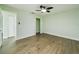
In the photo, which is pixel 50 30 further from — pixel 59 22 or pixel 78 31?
pixel 78 31

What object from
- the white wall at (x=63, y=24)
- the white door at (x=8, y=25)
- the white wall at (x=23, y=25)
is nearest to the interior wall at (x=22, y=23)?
the white wall at (x=23, y=25)

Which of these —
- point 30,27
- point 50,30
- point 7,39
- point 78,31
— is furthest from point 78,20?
point 7,39

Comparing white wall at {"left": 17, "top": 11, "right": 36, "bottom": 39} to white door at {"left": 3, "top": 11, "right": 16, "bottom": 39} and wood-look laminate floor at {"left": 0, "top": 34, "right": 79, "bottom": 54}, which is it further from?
wood-look laminate floor at {"left": 0, "top": 34, "right": 79, "bottom": 54}

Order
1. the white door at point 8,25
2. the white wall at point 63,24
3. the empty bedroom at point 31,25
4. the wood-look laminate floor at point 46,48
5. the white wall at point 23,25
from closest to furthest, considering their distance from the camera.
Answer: the wood-look laminate floor at point 46,48 < the empty bedroom at point 31,25 < the white door at point 8,25 < the white wall at point 63,24 < the white wall at point 23,25

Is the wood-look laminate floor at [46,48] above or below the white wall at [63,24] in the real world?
below

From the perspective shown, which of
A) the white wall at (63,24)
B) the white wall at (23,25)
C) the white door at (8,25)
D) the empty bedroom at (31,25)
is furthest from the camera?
the white wall at (23,25)

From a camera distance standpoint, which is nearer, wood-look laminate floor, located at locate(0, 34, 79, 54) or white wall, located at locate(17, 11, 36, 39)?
wood-look laminate floor, located at locate(0, 34, 79, 54)

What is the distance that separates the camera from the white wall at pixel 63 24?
557 cm

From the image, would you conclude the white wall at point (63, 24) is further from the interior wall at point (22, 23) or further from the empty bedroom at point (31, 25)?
the interior wall at point (22, 23)

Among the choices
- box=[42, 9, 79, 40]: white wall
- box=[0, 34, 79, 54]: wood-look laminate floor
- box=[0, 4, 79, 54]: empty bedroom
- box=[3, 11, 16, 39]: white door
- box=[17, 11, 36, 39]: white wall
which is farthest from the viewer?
box=[17, 11, 36, 39]: white wall

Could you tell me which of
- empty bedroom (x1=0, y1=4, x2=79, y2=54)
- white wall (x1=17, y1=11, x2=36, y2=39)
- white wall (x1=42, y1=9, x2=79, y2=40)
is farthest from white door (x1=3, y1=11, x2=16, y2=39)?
white wall (x1=42, y1=9, x2=79, y2=40)

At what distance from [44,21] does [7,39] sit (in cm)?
531

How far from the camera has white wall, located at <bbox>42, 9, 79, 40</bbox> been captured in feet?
18.3
